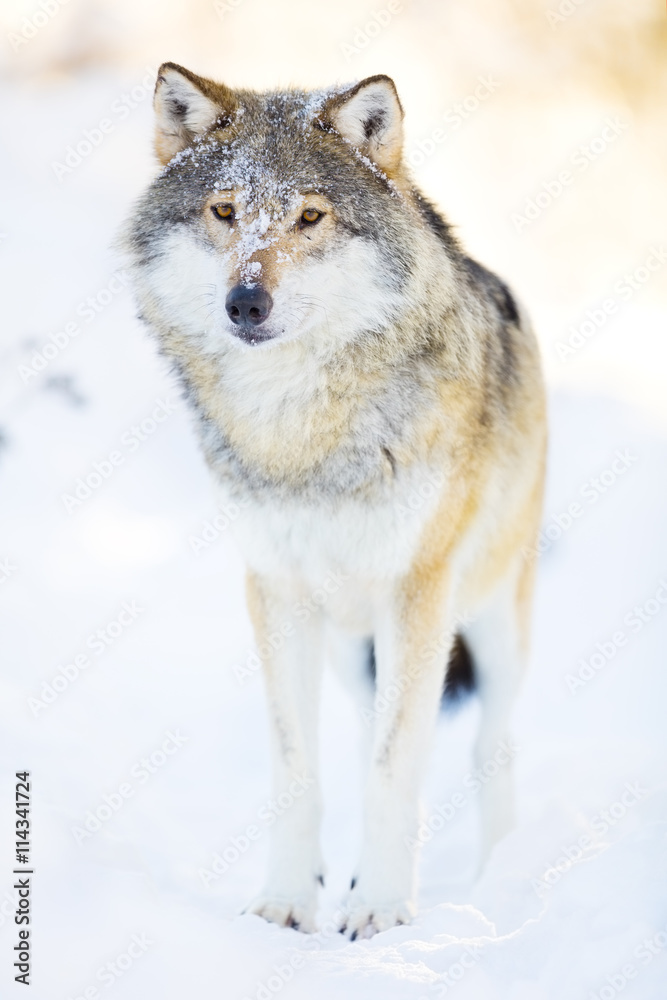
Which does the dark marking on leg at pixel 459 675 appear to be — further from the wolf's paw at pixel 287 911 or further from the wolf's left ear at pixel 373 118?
the wolf's left ear at pixel 373 118

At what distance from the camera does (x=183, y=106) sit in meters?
3.17

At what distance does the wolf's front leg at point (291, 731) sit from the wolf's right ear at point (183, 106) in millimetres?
1625

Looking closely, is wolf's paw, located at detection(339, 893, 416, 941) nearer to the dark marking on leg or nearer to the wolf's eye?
the dark marking on leg

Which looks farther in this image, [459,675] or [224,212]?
[459,675]

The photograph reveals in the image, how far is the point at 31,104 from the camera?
7836 mm

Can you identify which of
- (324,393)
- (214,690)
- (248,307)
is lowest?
(214,690)

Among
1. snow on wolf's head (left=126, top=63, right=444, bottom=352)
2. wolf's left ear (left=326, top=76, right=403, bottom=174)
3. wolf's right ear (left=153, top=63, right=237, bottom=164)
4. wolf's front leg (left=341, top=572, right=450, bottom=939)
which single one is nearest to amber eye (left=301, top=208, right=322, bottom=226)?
snow on wolf's head (left=126, top=63, right=444, bottom=352)

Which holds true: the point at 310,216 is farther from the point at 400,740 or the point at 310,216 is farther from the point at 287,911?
the point at 287,911

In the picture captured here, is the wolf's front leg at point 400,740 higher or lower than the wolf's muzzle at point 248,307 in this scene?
lower

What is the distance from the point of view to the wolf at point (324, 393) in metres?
2.97

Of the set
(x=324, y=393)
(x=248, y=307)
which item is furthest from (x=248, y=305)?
(x=324, y=393)

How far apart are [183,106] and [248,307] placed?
36.7 inches

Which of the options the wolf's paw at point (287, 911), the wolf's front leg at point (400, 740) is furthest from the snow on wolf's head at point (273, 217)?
the wolf's paw at point (287, 911)

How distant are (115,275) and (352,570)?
1437mm
